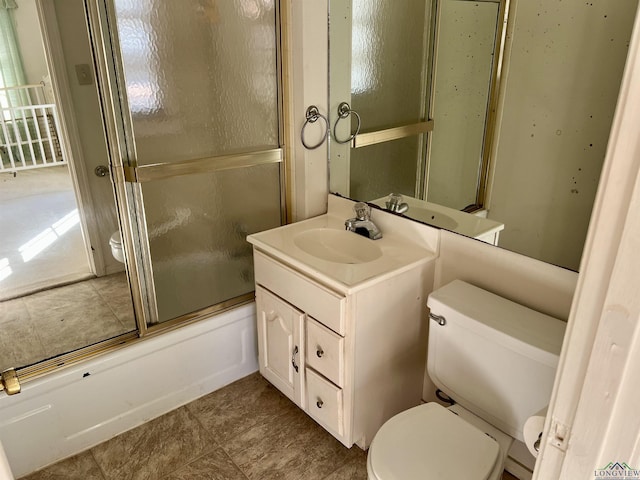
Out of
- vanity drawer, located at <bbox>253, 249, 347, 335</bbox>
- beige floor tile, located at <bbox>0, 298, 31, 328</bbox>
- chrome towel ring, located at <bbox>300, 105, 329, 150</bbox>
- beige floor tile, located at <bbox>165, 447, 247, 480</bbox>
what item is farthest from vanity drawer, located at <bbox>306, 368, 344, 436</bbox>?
beige floor tile, located at <bbox>0, 298, 31, 328</bbox>

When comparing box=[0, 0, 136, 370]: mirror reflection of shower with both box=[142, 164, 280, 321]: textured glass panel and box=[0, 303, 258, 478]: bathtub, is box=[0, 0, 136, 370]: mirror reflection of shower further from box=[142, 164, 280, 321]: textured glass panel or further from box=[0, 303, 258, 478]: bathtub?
box=[142, 164, 280, 321]: textured glass panel

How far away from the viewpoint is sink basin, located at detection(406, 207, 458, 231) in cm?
A: 182

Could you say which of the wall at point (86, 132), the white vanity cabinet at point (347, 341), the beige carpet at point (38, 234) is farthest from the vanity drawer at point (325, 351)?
the beige carpet at point (38, 234)

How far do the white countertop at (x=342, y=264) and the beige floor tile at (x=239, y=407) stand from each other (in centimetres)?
75

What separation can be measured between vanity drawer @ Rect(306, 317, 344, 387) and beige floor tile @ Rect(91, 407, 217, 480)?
0.59 metres

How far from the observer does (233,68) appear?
1999 mm

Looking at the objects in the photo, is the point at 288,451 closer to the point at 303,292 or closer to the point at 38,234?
the point at 303,292

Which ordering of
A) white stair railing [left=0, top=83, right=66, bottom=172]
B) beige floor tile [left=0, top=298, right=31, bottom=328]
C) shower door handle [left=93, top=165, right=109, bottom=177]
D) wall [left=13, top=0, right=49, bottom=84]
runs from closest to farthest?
beige floor tile [left=0, top=298, right=31, bottom=328]
shower door handle [left=93, top=165, right=109, bottom=177]
wall [left=13, top=0, right=49, bottom=84]
white stair railing [left=0, top=83, right=66, bottom=172]

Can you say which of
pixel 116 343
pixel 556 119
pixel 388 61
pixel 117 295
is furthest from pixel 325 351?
pixel 117 295

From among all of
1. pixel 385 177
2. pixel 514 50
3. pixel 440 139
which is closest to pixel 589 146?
pixel 514 50

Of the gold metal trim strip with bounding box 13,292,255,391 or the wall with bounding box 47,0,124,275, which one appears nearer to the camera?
the gold metal trim strip with bounding box 13,292,255,391

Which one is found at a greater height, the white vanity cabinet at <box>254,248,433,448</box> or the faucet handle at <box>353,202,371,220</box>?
the faucet handle at <box>353,202,371,220</box>

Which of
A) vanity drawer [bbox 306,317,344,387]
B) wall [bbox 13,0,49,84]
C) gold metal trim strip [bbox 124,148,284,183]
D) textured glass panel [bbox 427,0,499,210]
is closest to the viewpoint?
textured glass panel [bbox 427,0,499,210]

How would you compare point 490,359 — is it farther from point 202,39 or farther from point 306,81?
point 202,39
